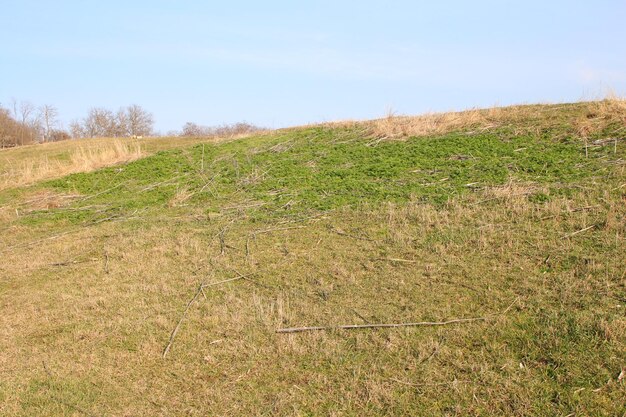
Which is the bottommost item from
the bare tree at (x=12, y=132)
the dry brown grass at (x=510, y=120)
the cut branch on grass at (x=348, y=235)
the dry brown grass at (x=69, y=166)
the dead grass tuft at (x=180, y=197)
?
the cut branch on grass at (x=348, y=235)

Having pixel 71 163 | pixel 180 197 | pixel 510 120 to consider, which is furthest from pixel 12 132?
pixel 510 120

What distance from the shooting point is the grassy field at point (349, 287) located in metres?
3.68

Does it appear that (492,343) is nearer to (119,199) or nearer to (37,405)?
(37,405)

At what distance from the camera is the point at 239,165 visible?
1112 centimetres

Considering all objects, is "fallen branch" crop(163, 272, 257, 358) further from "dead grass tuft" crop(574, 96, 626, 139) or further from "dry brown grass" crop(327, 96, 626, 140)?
"dead grass tuft" crop(574, 96, 626, 139)

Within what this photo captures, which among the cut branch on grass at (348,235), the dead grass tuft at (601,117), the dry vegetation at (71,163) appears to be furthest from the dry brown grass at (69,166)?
the dead grass tuft at (601,117)

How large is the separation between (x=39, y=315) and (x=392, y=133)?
8.24m

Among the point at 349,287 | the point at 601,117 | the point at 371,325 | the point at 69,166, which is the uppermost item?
the point at 601,117

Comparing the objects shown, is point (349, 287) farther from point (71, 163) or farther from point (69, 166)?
point (71, 163)

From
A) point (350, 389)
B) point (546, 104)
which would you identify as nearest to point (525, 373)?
point (350, 389)

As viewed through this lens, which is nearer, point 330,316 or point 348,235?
point 330,316

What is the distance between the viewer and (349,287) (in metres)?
5.22

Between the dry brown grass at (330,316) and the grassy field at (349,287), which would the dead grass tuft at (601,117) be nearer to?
the grassy field at (349,287)

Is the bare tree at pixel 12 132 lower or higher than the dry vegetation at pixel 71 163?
higher
